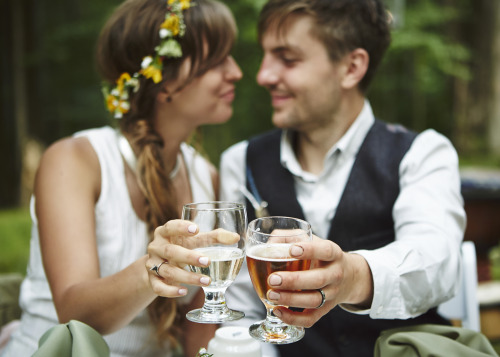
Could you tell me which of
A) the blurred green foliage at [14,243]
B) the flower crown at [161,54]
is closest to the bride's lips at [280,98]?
the flower crown at [161,54]

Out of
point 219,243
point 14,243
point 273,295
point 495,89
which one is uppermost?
point 219,243

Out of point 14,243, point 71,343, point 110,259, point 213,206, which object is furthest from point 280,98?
point 14,243

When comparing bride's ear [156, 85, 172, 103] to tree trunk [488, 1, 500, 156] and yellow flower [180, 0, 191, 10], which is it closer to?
yellow flower [180, 0, 191, 10]

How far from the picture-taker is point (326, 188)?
7.52 ft

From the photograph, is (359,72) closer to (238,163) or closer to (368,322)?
(238,163)

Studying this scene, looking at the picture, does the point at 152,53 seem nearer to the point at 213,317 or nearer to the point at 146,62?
the point at 146,62

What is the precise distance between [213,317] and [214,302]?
47 mm

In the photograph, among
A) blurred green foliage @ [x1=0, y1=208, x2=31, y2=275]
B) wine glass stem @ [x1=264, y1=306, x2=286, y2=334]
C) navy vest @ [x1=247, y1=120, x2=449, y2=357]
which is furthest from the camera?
blurred green foliage @ [x1=0, y1=208, x2=31, y2=275]

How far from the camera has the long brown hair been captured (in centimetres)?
211

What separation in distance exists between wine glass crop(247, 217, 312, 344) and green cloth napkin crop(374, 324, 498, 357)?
250mm

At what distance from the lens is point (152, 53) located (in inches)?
85.3

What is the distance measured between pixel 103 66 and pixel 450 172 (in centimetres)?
155

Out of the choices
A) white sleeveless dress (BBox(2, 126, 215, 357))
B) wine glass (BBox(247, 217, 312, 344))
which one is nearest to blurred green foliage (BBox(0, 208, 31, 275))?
white sleeveless dress (BBox(2, 126, 215, 357))

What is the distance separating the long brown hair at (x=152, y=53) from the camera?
2113 millimetres
